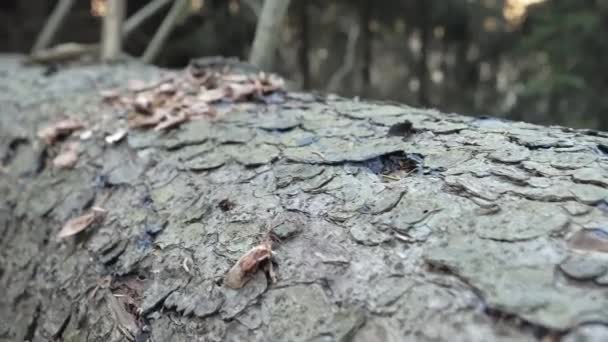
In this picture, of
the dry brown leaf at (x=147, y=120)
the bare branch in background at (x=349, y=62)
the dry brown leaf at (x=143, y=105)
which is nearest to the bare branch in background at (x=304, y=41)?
the bare branch in background at (x=349, y=62)

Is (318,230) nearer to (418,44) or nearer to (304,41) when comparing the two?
(304,41)

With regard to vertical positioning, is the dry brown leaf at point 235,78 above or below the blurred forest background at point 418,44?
above

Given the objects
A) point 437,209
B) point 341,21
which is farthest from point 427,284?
point 341,21

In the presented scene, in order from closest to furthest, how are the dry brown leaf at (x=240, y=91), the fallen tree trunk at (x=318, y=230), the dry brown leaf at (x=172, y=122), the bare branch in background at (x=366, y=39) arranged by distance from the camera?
the fallen tree trunk at (x=318, y=230)
the dry brown leaf at (x=172, y=122)
the dry brown leaf at (x=240, y=91)
the bare branch in background at (x=366, y=39)

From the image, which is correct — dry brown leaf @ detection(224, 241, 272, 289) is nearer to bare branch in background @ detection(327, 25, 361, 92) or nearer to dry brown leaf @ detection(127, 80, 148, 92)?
dry brown leaf @ detection(127, 80, 148, 92)

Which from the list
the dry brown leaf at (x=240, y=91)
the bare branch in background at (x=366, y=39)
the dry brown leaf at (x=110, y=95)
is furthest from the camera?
the bare branch in background at (x=366, y=39)

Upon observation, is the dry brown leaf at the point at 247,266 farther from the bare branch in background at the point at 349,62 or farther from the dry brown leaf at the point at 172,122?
the bare branch in background at the point at 349,62

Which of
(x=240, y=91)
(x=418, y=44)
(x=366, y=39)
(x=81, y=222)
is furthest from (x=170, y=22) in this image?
(x=418, y=44)
